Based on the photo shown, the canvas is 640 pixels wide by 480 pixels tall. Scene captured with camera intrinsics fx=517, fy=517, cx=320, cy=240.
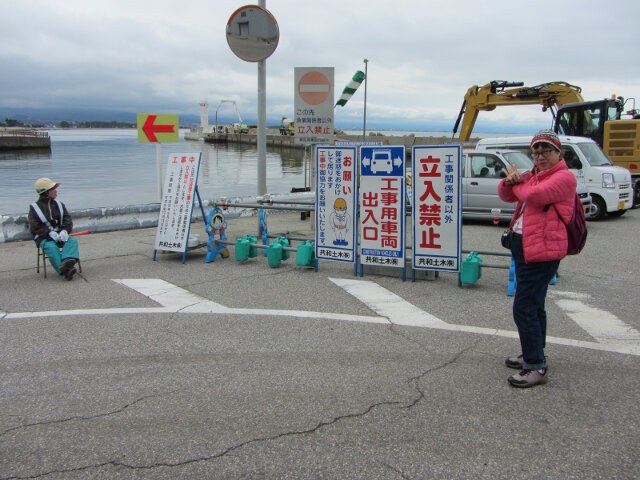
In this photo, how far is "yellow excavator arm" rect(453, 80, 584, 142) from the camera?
58.1 feet

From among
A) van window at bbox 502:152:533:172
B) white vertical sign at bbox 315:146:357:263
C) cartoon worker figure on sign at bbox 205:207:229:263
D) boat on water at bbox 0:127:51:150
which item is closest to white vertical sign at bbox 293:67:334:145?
cartoon worker figure on sign at bbox 205:207:229:263

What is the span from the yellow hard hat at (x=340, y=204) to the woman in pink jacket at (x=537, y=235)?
10.5 ft

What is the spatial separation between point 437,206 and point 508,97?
14450 millimetres

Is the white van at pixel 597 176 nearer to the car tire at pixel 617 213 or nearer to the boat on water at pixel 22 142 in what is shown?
the car tire at pixel 617 213

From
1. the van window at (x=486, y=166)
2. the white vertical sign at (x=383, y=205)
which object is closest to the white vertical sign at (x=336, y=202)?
the white vertical sign at (x=383, y=205)

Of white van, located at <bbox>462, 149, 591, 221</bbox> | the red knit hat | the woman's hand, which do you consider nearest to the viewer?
the red knit hat

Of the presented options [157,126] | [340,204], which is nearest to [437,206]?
[340,204]

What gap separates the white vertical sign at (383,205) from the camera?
21.5 ft

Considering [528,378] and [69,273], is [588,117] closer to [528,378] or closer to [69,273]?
[528,378]

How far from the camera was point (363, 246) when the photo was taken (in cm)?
697

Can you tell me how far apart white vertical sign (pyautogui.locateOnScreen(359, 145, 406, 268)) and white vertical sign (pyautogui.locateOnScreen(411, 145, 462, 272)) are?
21cm

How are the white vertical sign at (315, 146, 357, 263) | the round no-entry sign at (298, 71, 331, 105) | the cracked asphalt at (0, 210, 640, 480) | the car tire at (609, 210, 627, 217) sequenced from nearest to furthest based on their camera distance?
1. the cracked asphalt at (0, 210, 640, 480)
2. the white vertical sign at (315, 146, 357, 263)
3. the round no-entry sign at (298, 71, 331, 105)
4. the car tire at (609, 210, 627, 217)

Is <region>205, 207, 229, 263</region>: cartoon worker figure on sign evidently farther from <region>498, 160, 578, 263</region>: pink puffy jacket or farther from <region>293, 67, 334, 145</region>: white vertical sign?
<region>498, 160, 578, 263</region>: pink puffy jacket

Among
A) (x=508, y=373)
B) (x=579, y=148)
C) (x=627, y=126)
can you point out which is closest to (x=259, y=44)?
(x=508, y=373)
